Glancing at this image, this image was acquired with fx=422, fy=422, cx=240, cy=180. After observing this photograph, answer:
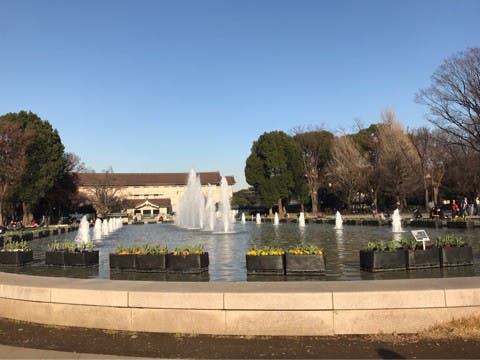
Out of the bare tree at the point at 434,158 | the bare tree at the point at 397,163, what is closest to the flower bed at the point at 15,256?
the bare tree at the point at 434,158

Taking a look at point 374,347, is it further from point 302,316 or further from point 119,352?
point 119,352

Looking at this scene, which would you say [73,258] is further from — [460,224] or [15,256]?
[460,224]

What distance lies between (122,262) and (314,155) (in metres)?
59.3

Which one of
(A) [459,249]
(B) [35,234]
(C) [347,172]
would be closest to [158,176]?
(C) [347,172]

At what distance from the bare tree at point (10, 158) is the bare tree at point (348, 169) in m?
40.8

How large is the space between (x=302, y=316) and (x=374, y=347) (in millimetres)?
1083

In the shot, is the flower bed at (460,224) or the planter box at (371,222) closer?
the flower bed at (460,224)

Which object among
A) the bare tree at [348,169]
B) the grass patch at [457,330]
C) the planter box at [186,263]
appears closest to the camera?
the grass patch at [457,330]

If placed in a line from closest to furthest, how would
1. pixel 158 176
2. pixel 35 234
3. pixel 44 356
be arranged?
pixel 44 356 < pixel 35 234 < pixel 158 176

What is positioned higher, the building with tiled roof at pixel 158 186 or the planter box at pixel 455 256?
the building with tiled roof at pixel 158 186

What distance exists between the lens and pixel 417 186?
5828cm

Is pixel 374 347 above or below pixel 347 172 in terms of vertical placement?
below

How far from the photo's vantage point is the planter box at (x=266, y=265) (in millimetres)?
9984

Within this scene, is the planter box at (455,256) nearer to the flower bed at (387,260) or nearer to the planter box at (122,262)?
the flower bed at (387,260)
